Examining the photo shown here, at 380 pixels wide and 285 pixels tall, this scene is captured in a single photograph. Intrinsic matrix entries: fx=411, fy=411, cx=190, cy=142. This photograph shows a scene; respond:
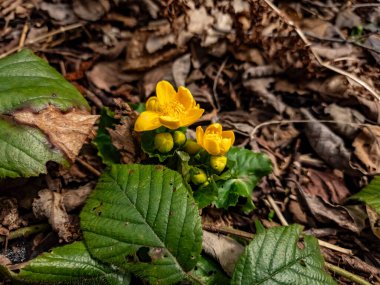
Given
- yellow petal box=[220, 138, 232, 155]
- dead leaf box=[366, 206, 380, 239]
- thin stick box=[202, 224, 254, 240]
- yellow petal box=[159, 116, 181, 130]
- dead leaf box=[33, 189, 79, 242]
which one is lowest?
dead leaf box=[366, 206, 380, 239]

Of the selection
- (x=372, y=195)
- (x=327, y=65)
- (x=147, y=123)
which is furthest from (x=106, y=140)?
(x=327, y=65)

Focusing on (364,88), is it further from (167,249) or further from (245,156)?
(167,249)

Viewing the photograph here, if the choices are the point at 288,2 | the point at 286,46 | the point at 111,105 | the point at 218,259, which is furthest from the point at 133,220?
the point at 288,2

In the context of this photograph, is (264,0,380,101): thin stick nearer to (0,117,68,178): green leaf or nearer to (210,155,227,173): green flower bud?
(210,155,227,173): green flower bud

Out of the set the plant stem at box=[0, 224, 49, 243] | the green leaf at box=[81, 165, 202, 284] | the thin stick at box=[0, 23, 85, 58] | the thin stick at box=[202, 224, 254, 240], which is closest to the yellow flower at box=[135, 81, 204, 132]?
the green leaf at box=[81, 165, 202, 284]

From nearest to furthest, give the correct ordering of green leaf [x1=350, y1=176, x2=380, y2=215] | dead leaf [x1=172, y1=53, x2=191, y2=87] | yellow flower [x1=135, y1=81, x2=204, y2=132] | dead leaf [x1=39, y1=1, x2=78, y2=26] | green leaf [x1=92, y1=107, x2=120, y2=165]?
yellow flower [x1=135, y1=81, x2=204, y2=132] < green leaf [x1=350, y1=176, x2=380, y2=215] < green leaf [x1=92, y1=107, x2=120, y2=165] < dead leaf [x1=172, y1=53, x2=191, y2=87] < dead leaf [x1=39, y1=1, x2=78, y2=26]

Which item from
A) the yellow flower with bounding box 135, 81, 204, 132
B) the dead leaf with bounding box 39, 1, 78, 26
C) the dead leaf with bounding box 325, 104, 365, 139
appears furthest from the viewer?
the dead leaf with bounding box 39, 1, 78, 26

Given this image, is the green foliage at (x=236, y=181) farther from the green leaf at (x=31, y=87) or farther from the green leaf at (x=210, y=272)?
the green leaf at (x=31, y=87)
